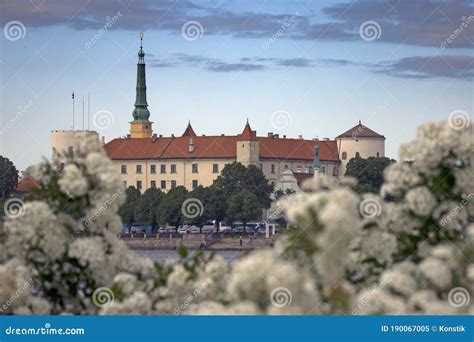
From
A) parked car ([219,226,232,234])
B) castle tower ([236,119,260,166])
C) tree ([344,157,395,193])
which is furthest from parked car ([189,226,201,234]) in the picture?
castle tower ([236,119,260,166])

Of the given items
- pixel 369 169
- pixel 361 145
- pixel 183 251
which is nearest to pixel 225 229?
pixel 369 169

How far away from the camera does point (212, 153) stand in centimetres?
13000

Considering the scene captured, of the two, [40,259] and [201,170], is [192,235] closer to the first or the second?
[201,170]

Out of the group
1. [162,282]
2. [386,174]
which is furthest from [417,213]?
[162,282]

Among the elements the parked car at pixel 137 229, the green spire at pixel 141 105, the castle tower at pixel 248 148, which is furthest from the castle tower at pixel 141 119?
the parked car at pixel 137 229

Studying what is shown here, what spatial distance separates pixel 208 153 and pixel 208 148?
1.57 meters

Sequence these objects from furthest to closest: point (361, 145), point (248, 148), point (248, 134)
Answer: point (361, 145)
point (248, 134)
point (248, 148)

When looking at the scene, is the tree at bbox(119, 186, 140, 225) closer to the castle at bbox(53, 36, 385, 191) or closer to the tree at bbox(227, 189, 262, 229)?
the tree at bbox(227, 189, 262, 229)

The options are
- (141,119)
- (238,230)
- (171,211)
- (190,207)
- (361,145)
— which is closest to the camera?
(171,211)

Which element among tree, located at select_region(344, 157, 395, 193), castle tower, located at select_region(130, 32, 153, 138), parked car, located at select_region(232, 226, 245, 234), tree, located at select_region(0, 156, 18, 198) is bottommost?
parked car, located at select_region(232, 226, 245, 234)

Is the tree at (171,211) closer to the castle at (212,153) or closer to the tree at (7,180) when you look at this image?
the tree at (7,180)

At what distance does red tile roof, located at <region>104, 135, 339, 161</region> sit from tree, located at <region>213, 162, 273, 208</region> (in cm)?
1381

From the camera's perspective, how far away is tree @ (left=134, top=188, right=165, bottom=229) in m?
95.9

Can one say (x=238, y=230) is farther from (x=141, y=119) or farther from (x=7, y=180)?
(x=141, y=119)
